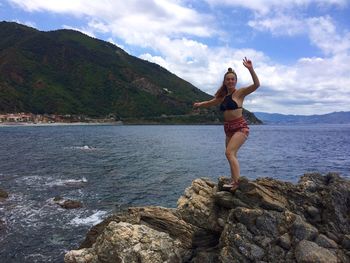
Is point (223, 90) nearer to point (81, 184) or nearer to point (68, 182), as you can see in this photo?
point (81, 184)

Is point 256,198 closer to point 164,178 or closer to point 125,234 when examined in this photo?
point 125,234

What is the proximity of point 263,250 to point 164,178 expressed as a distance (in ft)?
129

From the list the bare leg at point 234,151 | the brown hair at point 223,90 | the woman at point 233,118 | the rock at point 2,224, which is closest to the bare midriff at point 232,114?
the woman at point 233,118

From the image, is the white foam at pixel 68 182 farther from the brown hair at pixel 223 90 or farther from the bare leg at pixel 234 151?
the bare leg at pixel 234 151

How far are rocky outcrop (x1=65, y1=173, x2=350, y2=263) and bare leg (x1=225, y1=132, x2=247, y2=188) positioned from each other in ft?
1.44

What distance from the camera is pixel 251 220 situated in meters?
10.9

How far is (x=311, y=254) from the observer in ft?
32.5

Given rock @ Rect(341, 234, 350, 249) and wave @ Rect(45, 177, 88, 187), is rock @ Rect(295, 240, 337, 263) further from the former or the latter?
wave @ Rect(45, 177, 88, 187)

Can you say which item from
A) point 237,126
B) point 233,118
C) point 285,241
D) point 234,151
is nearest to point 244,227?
point 285,241

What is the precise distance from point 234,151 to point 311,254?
4228 millimetres

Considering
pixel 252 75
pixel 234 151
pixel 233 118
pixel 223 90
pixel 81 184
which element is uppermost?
pixel 252 75

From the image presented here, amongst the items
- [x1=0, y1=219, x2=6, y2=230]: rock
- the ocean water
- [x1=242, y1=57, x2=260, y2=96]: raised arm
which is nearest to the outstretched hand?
[x1=242, y1=57, x2=260, y2=96]: raised arm

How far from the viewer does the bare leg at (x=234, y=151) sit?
40.8ft

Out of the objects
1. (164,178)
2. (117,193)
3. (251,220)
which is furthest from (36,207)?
(251,220)
